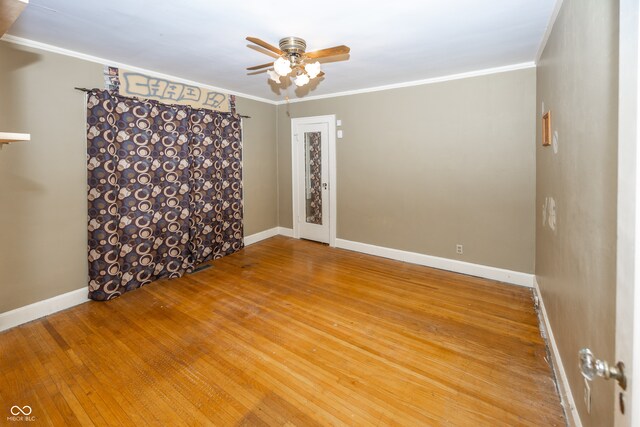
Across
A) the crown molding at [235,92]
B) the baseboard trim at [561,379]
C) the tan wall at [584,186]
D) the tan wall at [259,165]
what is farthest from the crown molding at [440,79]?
the baseboard trim at [561,379]

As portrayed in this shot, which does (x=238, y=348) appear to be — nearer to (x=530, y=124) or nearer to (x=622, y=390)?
(x=622, y=390)

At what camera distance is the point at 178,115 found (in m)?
3.79

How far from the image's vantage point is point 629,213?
666 millimetres

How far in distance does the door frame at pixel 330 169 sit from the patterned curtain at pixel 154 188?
41.9 inches

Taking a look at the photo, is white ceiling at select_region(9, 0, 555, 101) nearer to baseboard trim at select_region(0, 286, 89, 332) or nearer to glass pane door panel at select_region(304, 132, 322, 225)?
glass pane door panel at select_region(304, 132, 322, 225)

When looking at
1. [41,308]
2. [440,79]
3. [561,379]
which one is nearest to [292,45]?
[440,79]

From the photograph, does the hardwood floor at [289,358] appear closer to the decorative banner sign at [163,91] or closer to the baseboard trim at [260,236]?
the baseboard trim at [260,236]

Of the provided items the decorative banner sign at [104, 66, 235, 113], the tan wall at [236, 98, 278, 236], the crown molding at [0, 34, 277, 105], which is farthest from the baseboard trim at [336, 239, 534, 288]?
the crown molding at [0, 34, 277, 105]

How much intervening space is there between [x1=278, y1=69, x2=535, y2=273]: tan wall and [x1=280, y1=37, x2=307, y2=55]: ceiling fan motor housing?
7.16 ft

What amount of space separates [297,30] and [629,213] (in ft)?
8.21

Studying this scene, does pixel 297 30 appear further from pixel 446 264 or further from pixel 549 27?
pixel 446 264

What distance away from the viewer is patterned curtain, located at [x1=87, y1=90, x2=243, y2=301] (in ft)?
10.3

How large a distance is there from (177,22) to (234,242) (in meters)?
3.12

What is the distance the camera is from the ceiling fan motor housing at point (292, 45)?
237 cm
